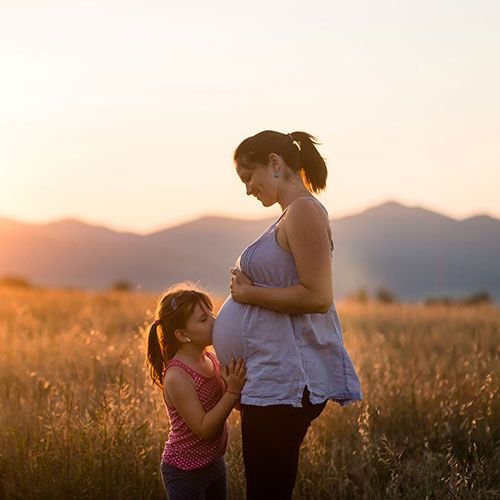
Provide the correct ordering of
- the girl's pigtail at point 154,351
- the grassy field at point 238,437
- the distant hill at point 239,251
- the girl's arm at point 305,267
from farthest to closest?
the distant hill at point 239,251
the grassy field at point 238,437
the girl's pigtail at point 154,351
the girl's arm at point 305,267

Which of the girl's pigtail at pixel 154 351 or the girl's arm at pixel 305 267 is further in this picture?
the girl's pigtail at pixel 154 351

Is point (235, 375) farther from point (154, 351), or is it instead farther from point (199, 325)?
point (154, 351)

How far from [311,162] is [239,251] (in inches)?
6228

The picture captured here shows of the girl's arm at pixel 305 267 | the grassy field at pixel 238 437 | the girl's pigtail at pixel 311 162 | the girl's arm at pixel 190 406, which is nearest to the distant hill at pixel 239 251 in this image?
the grassy field at pixel 238 437

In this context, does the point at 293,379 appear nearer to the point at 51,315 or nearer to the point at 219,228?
the point at 51,315

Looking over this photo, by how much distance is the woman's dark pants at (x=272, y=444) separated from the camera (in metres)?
3.76

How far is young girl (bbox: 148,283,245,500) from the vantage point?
159 inches

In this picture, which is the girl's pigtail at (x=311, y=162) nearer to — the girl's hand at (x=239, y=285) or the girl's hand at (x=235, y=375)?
the girl's hand at (x=239, y=285)

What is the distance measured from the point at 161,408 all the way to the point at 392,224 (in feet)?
571

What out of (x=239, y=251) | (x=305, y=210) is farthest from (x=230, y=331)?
(x=239, y=251)

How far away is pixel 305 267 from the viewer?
3672 millimetres

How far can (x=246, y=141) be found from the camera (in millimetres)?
3840

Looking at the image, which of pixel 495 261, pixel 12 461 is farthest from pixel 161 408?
pixel 495 261

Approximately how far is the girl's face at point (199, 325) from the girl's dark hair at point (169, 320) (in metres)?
0.02
